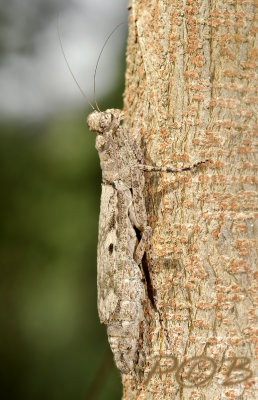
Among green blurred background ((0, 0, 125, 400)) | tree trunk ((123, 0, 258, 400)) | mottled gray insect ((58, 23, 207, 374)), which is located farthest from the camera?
green blurred background ((0, 0, 125, 400))

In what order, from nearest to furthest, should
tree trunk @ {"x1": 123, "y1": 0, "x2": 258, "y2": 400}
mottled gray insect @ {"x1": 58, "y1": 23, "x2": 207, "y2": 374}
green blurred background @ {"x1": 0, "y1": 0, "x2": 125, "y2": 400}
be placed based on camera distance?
tree trunk @ {"x1": 123, "y1": 0, "x2": 258, "y2": 400}, mottled gray insect @ {"x1": 58, "y1": 23, "x2": 207, "y2": 374}, green blurred background @ {"x1": 0, "y1": 0, "x2": 125, "y2": 400}

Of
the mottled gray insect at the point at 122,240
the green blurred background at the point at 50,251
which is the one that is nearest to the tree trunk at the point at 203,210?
the mottled gray insect at the point at 122,240

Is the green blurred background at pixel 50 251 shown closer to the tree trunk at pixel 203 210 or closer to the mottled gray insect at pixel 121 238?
the mottled gray insect at pixel 121 238

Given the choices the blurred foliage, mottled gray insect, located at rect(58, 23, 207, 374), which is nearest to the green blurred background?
the blurred foliage

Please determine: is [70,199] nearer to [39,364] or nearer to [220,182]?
[39,364]

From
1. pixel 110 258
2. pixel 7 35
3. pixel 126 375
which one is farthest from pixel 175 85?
pixel 7 35

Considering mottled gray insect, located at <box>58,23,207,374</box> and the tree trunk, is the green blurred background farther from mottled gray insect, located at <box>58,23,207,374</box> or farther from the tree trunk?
the tree trunk
